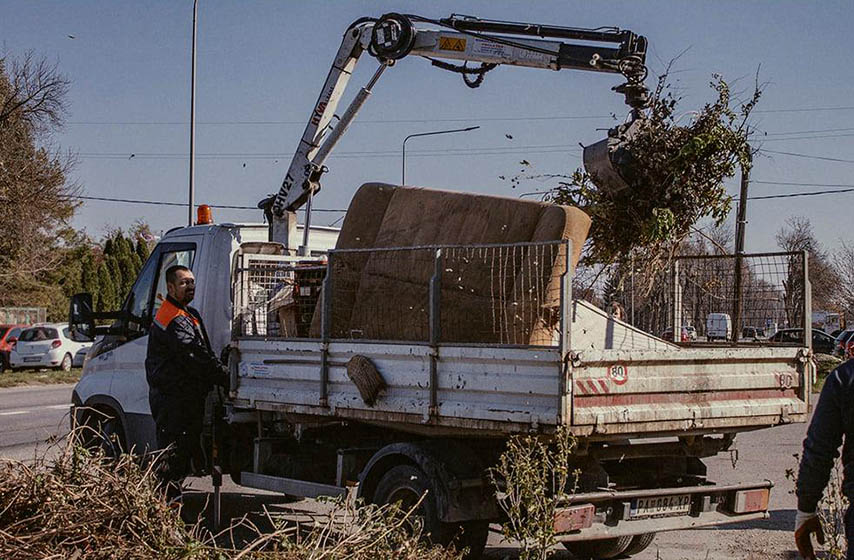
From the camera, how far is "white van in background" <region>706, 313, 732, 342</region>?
927 cm

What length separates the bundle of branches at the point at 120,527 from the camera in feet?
15.4

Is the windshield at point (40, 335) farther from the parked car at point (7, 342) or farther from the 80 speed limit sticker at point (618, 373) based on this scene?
the 80 speed limit sticker at point (618, 373)

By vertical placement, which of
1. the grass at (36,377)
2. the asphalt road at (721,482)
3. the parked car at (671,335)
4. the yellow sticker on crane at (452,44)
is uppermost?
the yellow sticker on crane at (452,44)

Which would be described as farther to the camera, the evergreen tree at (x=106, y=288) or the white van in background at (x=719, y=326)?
the evergreen tree at (x=106, y=288)

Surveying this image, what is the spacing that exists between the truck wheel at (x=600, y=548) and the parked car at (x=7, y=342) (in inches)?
1139

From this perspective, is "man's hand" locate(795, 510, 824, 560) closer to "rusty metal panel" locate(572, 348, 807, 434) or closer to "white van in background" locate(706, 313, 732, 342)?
"rusty metal panel" locate(572, 348, 807, 434)

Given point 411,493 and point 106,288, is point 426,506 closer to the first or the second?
point 411,493

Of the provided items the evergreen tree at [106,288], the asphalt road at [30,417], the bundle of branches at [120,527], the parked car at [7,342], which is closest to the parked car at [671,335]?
the bundle of branches at [120,527]

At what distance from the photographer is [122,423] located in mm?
9383

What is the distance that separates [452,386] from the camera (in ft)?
22.0

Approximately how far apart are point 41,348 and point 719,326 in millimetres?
27490

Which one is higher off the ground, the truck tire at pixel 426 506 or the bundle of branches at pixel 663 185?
the bundle of branches at pixel 663 185

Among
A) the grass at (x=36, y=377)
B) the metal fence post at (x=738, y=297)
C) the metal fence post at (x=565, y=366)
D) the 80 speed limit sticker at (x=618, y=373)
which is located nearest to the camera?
the metal fence post at (x=565, y=366)

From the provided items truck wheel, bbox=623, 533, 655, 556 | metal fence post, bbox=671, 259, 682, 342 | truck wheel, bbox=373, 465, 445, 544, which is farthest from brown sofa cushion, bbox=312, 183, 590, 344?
metal fence post, bbox=671, 259, 682, 342
